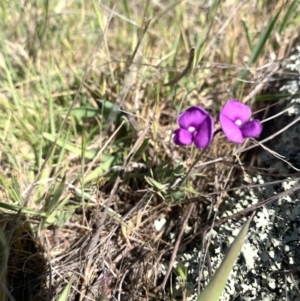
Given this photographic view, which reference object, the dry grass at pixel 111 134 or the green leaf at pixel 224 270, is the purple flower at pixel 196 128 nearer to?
the dry grass at pixel 111 134

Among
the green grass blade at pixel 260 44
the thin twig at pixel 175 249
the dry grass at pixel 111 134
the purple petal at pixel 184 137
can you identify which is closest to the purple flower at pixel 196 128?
the purple petal at pixel 184 137

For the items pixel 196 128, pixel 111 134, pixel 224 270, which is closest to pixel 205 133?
pixel 196 128

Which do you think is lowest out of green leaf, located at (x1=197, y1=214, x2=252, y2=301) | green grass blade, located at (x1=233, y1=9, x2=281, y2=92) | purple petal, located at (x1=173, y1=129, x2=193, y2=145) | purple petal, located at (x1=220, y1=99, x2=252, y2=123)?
green leaf, located at (x1=197, y1=214, x2=252, y2=301)

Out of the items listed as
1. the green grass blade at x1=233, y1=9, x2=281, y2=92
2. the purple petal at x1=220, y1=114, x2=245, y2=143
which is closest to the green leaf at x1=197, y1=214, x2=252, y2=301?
the purple petal at x1=220, y1=114, x2=245, y2=143

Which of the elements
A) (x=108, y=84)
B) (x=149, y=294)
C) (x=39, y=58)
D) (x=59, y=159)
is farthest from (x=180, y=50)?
(x=149, y=294)

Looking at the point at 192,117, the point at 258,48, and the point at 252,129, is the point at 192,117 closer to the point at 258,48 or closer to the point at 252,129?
the point at 252,129

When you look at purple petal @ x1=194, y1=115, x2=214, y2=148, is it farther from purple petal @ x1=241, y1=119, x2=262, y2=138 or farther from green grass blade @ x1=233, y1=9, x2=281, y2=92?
green grass blade @ x1=233, y1=9, x2=281, y2=92
